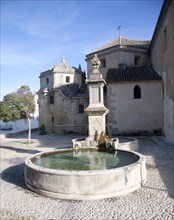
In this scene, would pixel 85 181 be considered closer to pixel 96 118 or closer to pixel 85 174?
pixel 85 174

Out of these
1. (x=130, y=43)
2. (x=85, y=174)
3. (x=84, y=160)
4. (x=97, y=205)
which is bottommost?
(x=97, y=205)

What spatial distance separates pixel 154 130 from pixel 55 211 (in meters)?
13.8

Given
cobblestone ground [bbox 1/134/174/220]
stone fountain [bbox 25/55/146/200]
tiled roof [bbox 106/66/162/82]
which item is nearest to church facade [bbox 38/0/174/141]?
tiled roof [bbox 106/66/162/82]

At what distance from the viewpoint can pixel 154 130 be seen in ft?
56.4

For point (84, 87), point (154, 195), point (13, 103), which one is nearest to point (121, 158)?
point (154, 195)

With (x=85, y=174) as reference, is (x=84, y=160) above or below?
below

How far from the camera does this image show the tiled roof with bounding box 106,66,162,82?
17.6 m

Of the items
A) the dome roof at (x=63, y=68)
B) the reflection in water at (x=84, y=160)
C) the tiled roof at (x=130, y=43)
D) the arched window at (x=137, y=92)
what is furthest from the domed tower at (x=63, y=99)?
the reflection in water at (x=84, y=160)

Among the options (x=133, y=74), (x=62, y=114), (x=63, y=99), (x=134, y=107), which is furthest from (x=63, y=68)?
(x=134, y=107)

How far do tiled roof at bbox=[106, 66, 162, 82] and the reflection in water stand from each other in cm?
1014

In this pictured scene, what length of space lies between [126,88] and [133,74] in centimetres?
175

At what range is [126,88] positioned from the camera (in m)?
17.8

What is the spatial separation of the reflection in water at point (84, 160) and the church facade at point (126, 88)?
606cm

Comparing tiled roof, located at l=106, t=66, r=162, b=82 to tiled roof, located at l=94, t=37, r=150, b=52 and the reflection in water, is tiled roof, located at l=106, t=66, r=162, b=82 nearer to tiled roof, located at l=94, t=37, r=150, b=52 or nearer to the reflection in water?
tiled roof, located at l=94, t=37, r=150, b=52
